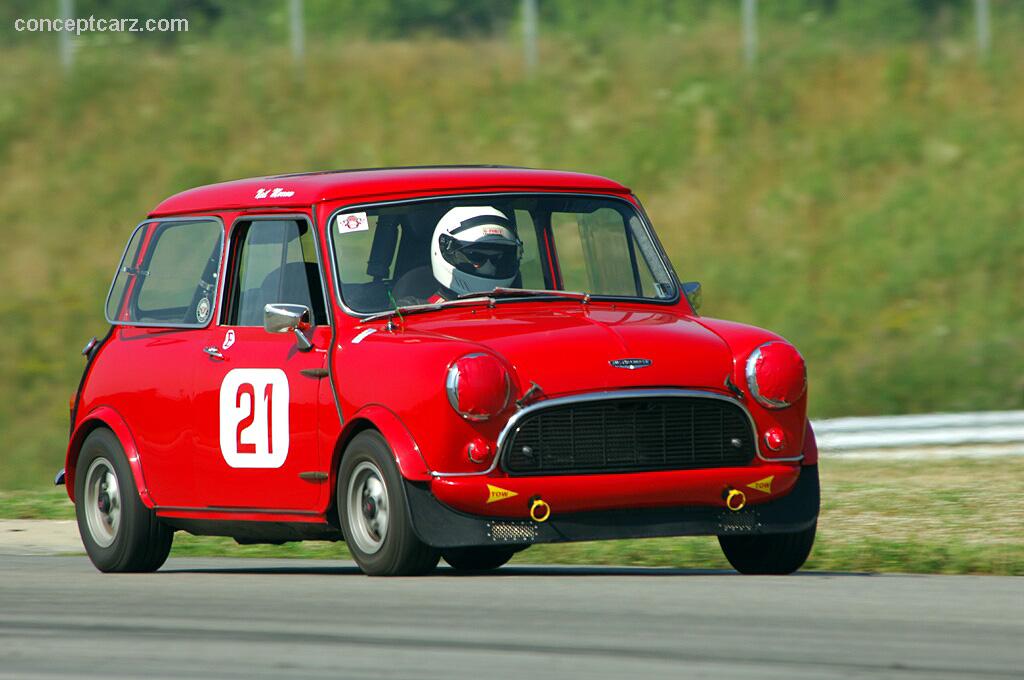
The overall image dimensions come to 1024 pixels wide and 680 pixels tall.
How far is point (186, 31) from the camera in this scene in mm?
34969

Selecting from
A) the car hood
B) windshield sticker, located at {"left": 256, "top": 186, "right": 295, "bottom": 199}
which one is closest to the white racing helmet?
the car hood

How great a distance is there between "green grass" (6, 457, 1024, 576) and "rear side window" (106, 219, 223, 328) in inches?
74.3

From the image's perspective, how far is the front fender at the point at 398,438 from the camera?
795cm

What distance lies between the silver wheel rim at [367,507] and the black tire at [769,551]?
1.55 meters

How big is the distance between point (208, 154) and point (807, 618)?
25.2m

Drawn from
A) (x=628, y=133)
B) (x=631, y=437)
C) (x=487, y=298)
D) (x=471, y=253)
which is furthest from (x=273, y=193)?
(x=628, y=133)

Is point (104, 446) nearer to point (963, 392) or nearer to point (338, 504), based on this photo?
point (338, 504)

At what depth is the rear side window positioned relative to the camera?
9.79 metres

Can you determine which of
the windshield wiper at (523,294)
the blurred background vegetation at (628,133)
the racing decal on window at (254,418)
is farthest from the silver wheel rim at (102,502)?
the blurred background vegetation at (628,133)

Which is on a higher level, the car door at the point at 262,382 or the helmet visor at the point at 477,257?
the helmet visor at the point at 477,257

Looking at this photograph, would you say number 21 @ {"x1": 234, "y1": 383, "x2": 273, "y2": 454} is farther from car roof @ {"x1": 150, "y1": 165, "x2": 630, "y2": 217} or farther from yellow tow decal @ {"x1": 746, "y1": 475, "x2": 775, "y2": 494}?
yellow tow decal @ {"x1": 746, "y1": 475, "x2": 775, "y2": 494}

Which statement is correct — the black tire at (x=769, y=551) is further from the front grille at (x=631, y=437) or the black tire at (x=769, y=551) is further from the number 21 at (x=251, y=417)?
the number 21 at (x=251, y=417)

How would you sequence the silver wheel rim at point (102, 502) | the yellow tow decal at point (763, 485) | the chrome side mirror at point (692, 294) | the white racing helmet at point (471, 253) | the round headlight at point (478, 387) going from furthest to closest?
the silver wheel rim at point (102, 502) < the chrome side mirror at point (692, 294) < the white racing helmet at point (471, 253) < the yellow tow decal at point (763, 485) < the round headlight at point (478, 387)

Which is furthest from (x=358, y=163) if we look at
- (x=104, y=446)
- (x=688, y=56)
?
(x=104, y=446)
